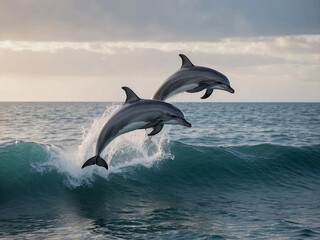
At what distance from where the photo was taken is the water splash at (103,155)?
637 inches

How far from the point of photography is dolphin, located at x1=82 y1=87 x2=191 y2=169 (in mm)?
7566

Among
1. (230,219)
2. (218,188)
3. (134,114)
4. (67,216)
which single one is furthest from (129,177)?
(134,114)

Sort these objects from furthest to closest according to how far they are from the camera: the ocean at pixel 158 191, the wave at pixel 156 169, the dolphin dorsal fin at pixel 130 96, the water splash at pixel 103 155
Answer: the water splash at pixel 103 155
the wave at pixel 156 169
the ocean at pixel 158 191
the dolphin dorsal fin at pixel 130 96

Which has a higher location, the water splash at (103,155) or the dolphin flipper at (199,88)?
the water splash at (103,155)

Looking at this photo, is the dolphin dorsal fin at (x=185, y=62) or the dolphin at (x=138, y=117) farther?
the dolphin dorsal fin at (x=185, y=62)

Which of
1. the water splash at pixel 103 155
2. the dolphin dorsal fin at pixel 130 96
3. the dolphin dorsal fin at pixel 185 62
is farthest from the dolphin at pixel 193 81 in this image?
the water splash at pixel 103 155

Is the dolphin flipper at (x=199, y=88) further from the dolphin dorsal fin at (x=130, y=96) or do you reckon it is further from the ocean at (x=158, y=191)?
the ocean at (x=158, y=191)

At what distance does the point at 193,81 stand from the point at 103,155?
10.8 m

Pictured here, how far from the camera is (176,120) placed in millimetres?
7605

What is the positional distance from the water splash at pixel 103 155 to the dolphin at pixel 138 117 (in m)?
6.40

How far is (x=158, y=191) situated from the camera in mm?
16312

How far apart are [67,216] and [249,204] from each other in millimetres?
5596

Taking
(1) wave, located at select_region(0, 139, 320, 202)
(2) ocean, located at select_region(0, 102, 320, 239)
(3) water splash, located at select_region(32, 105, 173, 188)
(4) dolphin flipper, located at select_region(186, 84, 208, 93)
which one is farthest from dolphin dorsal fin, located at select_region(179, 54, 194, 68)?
(1) wave, located at select_region(0, 139, 320, 202)

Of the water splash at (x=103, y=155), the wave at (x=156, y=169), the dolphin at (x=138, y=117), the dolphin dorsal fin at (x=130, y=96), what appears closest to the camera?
the dolphin at (x=138, y=117)
